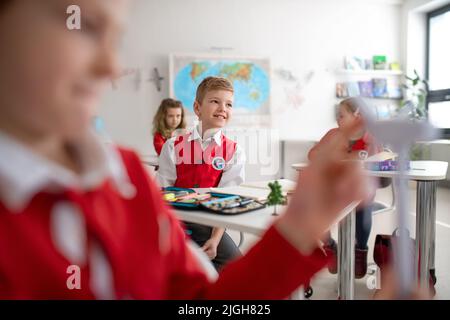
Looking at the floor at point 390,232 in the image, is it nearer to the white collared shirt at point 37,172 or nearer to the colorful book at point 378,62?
the white collared shirt at point 37,172

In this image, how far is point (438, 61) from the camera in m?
3.75

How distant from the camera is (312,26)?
14.1ft

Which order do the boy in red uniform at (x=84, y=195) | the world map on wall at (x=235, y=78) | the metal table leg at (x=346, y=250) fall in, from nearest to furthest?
1. the boy in red uniform at (x=84, y=195)
2. the metal table leg at (x=346, y=250)
3. the world map on wall at (x=235, y=78)

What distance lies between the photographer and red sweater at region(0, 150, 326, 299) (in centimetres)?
28

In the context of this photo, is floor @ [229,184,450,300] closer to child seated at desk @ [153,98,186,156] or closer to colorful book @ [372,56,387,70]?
child seated at desk @ [153,98,186,156]

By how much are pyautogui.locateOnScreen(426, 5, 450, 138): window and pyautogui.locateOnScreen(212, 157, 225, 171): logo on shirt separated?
245 cm

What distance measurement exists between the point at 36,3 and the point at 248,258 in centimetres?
26

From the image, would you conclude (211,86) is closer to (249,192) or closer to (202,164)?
(202,164)

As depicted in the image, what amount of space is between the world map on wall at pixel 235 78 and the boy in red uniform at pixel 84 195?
3572 millimetres

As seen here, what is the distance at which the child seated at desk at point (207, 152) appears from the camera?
1440 millimetres

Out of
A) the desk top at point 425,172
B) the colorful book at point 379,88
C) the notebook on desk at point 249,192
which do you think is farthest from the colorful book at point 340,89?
the notebook on desk at point 249,192

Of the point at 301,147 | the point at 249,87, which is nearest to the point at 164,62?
the point at 249,87
